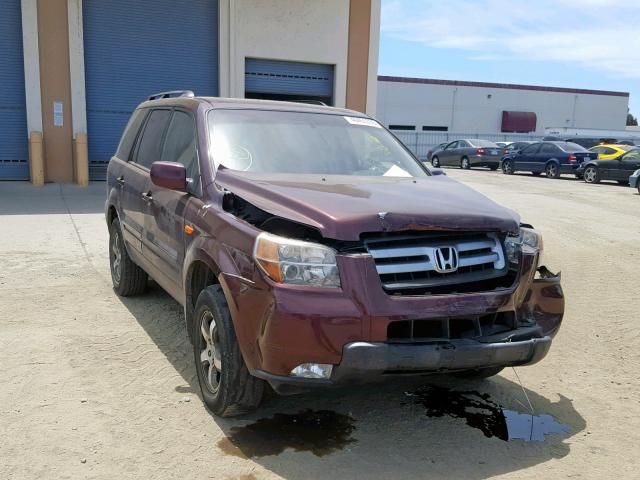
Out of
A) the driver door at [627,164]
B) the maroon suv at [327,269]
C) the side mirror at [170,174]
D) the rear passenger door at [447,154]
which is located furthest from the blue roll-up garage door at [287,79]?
the side mirror at [170,174]

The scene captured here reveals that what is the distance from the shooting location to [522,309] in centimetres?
368

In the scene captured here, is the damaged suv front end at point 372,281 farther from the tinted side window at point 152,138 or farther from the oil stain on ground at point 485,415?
the tinted side window at point 152,138

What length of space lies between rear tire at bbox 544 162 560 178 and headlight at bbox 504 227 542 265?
21.9 metres

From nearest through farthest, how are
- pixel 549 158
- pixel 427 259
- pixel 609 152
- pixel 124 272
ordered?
pixel 427 259
pixel 124 272
pixel 609 152
pixel 549 158

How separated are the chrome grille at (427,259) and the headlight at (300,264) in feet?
0.78

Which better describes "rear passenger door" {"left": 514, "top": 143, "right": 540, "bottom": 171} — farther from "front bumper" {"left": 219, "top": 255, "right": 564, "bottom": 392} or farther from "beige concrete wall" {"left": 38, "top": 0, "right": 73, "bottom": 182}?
"front bumper" {"left": 219, "top": 255, "right": 564, "bottom": 392}

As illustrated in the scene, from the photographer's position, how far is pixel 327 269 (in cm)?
319

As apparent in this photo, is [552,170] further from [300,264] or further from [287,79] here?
[300,264]

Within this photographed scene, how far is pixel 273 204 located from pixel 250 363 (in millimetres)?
885

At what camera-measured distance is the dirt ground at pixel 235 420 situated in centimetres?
332

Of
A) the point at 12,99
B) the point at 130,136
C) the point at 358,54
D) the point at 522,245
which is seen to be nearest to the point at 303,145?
the point at 522,245

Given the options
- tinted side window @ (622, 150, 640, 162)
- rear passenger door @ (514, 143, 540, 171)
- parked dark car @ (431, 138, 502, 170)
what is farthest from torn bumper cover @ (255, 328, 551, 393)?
parked dark car @ (431, 138, 502, 170)

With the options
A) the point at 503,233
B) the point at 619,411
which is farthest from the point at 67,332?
the point at 619,411

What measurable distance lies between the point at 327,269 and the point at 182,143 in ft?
7.09
